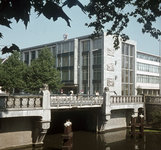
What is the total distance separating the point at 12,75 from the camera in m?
44.6

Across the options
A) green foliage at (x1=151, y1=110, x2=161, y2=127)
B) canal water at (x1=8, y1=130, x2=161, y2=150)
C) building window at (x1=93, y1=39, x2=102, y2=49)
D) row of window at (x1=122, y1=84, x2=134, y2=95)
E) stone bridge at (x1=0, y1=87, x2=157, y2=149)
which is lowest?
canal water at (x1=8, y1=130, x2=161, y2=150)

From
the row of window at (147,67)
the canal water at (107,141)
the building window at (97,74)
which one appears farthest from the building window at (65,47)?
the canal water at (107,141)

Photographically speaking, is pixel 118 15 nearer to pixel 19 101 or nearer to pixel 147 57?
pixel 19 101

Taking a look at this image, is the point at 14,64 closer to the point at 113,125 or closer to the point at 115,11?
the point at 113,125

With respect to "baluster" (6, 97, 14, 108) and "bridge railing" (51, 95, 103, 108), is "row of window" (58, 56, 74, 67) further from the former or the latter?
"baluster" (6, 97, 14, 108)

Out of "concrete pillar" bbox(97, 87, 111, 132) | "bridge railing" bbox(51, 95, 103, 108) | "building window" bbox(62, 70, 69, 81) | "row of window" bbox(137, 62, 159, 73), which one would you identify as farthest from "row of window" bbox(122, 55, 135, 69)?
"bridge railing" bbox(51, 95, 103, 108)

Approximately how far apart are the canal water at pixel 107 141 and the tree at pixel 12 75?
2078cm

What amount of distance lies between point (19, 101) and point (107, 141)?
10.2 meters

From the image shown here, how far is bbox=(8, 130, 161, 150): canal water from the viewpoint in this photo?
21.1 meters

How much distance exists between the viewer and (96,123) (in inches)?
1089

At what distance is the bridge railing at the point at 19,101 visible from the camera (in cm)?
1781

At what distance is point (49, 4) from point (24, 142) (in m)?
18.1

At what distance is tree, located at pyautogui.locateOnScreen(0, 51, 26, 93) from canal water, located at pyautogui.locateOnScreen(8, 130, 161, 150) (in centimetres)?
2078

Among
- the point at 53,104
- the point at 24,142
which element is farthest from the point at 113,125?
the point at 24,142
